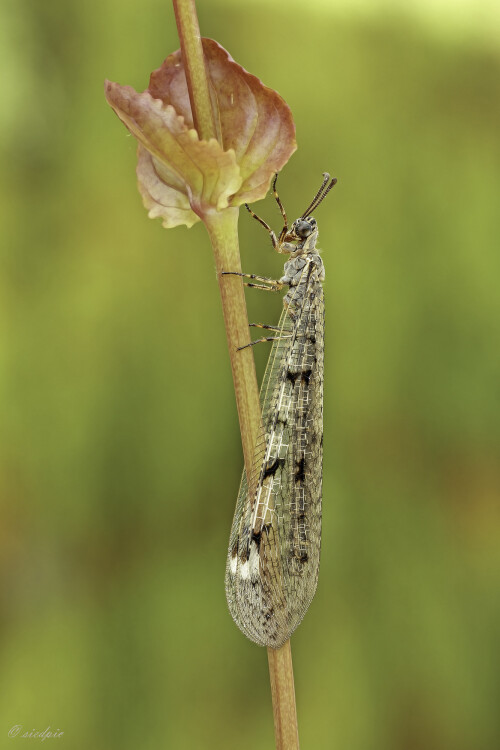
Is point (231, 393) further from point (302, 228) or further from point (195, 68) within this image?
point (195, 68)

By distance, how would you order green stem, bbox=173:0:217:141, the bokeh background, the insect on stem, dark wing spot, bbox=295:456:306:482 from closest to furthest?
green stem, bbox=173:0:217:141 → the insect on stem → dark wing spot, bbox=295:456:306:482 → the bokeh background

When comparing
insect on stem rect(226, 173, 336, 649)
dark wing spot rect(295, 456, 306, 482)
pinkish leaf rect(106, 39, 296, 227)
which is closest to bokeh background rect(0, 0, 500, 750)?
insect on stem rect(226, 173, 336, 649)

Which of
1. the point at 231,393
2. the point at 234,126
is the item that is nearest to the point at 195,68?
the point at 234,126

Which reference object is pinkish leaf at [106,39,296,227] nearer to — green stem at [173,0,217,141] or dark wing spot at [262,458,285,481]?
green stem at [173,0,217,141]

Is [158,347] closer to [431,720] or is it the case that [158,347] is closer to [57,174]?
[57,174]

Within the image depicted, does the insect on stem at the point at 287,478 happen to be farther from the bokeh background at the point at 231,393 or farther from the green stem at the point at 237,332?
the bokeh background at the point at 231,393

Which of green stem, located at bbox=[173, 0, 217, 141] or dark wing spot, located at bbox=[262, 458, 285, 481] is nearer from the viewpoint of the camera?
green stem, located at bbox=[173, 0, 217, 141]
